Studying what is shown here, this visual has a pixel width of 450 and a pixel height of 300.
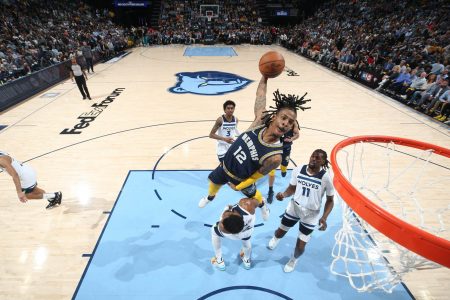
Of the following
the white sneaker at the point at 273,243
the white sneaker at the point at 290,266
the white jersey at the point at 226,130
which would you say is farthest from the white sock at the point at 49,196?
the white sneaker at the point at 290,266

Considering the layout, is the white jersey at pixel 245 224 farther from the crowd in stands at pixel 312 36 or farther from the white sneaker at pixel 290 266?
the crowd in stands at pixel 312 36

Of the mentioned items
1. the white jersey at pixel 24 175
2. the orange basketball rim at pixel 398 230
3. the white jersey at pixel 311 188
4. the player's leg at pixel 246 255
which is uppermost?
the orange basketball rim at pixel 398 230

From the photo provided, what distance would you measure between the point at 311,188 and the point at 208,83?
10082mm

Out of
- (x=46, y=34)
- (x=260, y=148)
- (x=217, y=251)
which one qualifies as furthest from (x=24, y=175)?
(x=46, y=34)

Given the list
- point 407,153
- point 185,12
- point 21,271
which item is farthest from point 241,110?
point 185,12

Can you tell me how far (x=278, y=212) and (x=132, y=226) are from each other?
7.65ft

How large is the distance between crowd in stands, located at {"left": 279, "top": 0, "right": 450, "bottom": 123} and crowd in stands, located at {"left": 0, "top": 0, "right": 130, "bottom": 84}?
12909 millimetres

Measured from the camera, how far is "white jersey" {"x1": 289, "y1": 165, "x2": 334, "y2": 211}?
126 inches

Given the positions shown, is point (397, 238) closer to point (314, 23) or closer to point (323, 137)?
point (323, 137)

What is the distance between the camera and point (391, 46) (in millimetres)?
15570

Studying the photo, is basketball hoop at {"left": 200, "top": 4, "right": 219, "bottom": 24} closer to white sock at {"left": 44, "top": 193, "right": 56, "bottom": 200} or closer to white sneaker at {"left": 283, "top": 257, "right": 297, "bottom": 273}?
white sock at {"left": 44, "top": 193, "right": 56, "bottom": 200}

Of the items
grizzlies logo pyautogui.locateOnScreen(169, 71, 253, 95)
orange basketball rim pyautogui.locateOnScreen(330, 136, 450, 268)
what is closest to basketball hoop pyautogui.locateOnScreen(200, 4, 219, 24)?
grizzlies logo pyautogui.locateOnScreen(169, 71, 253, 95)

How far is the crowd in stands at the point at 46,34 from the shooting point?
12777 millimetres

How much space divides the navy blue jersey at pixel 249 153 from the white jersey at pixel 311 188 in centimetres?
57
